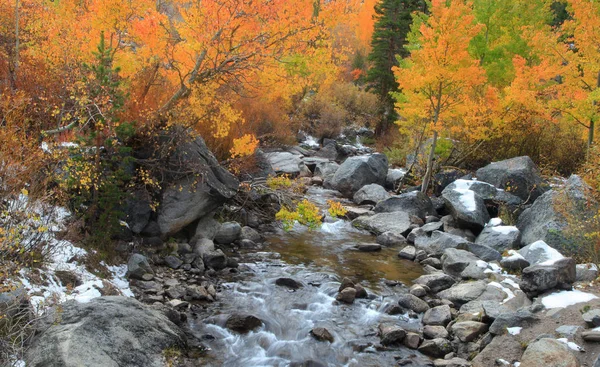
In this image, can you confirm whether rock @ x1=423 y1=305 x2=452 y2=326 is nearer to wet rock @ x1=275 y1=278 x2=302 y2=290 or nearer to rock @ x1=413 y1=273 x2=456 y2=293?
rock @ x1=413 y1=273 x2=456 y2=293

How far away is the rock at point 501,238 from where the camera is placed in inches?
425

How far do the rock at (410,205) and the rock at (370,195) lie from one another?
3.73 ft

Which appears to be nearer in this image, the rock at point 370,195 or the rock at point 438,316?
the rock at point 438,316

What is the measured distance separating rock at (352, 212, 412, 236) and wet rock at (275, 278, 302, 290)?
4691 mm

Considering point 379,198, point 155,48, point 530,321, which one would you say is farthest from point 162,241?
point 379,198

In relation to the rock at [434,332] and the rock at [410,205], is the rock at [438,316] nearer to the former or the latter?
the rock at [434,332]

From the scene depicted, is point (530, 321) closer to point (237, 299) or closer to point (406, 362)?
point (406, 362)

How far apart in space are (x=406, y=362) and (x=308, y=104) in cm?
2217

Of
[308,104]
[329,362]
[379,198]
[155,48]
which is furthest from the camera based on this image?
[308,104]

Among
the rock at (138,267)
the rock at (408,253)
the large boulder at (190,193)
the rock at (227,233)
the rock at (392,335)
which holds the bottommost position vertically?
the rock at (408,253)

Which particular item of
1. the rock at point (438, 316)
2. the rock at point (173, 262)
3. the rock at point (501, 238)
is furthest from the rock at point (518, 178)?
the rock at point (173, 262)

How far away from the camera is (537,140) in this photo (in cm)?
1616

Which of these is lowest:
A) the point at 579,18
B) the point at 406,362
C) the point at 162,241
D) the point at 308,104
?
the point at 406,362

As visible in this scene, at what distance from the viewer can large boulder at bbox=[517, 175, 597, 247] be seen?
30.6 feet
